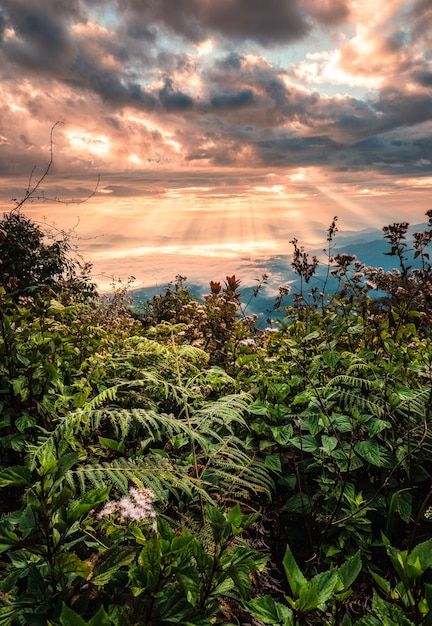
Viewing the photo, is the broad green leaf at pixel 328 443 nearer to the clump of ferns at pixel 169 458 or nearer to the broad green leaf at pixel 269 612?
the clump of ferns at pixel 169 458

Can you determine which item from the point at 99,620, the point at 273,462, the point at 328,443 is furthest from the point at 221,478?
the point at 99,620

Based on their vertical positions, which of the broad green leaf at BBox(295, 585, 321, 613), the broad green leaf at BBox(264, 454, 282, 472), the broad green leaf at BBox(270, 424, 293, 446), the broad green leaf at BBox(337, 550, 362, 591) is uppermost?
the broad green leaf at BBox(295, 585, 321, 613)

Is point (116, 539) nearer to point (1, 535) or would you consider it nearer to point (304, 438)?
point (1, 535)

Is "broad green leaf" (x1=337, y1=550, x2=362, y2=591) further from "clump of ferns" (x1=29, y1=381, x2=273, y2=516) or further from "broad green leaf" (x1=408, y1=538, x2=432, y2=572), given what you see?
"clump of ferns" (x1=29, y1=381, x2=273, y2=516)

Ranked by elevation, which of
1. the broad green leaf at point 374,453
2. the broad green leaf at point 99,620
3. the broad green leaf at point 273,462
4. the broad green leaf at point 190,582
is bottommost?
the broad green leaf at point 273,462

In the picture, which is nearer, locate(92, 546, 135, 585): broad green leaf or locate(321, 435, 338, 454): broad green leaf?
locate(92, 546, 135, 585): broad green leaf

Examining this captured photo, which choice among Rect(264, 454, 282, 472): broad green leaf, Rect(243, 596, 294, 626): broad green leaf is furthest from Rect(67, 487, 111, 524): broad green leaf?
Rect(264, 454, 282, 472): broad green leaf

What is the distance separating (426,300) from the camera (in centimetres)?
373

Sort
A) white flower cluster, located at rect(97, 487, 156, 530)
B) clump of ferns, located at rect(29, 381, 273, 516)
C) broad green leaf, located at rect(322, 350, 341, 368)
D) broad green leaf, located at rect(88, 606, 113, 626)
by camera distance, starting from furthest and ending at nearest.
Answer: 1. broad green leaf, located at rect(322, 350, 341, 368)
2. clump of ferns, located at rect(29, 381, 273, 516)
3. white flower cluster, located at rect(97, 487, 156, 530)
4. broad green leaf, located at rect(88, 606, 113, 626)

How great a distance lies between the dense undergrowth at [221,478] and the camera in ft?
3.79

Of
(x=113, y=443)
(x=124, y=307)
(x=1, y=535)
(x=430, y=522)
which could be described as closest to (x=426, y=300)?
(x=430, y=522)

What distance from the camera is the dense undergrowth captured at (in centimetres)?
116

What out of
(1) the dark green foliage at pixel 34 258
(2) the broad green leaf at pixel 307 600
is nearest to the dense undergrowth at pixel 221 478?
(2) the broad green leaf at pixel 307 600

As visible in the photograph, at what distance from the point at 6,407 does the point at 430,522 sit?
257 cm
